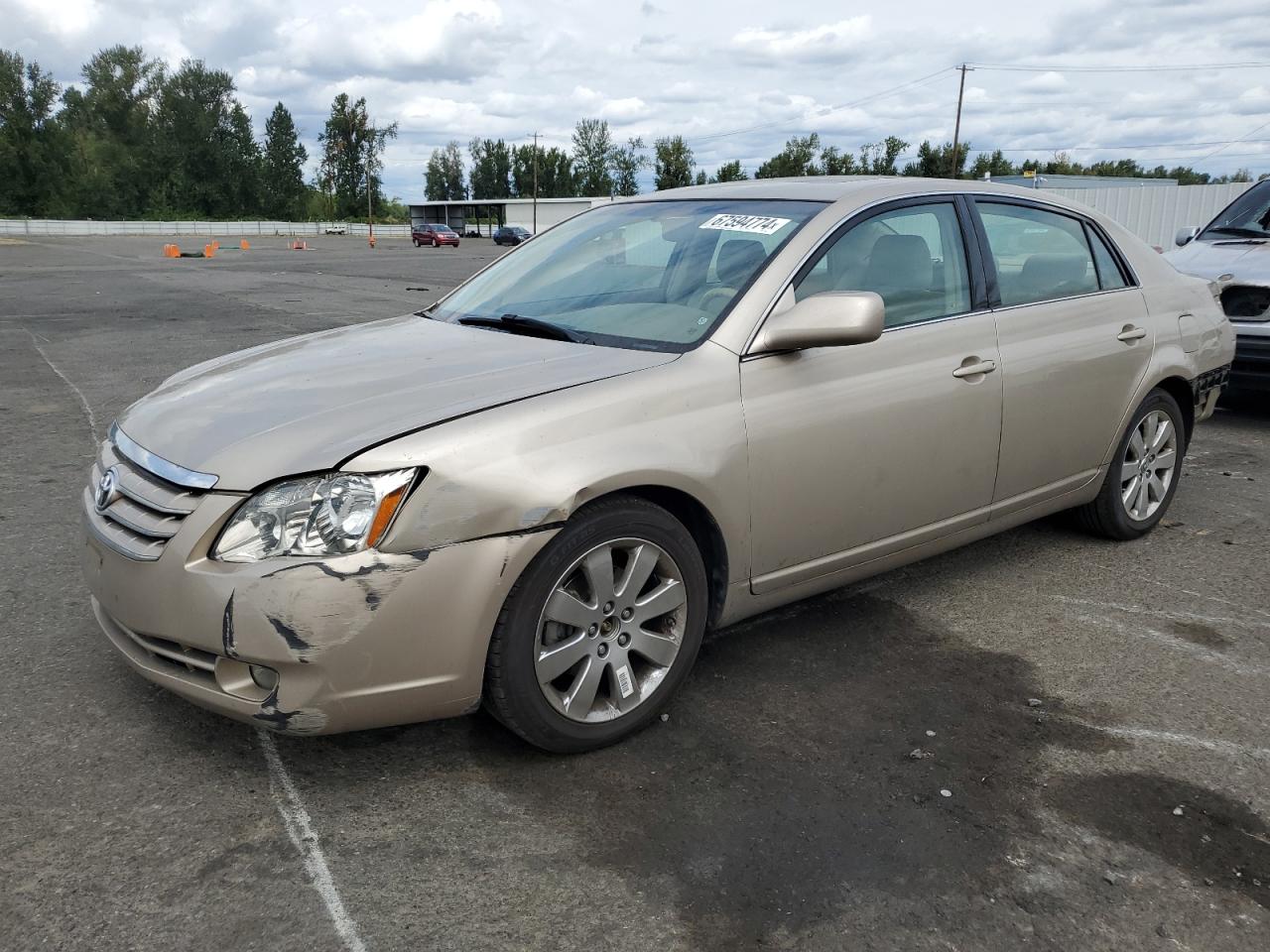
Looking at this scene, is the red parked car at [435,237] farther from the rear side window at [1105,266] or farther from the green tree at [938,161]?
the rear side window at [1105,266]

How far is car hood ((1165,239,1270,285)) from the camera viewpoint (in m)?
7.64

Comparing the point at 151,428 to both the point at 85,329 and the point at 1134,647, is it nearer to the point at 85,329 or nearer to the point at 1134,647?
the point at 1134,647

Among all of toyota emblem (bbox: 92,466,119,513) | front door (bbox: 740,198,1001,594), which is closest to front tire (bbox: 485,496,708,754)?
front door (bbox: 740,198,1001,594)

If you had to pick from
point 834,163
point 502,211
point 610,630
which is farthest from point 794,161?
point 610,630

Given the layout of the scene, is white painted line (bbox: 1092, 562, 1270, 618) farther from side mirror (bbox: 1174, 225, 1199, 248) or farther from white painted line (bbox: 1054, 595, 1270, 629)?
side mirror (bbox: 1174, 225, 1199, 248)

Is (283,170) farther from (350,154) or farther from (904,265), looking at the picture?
(904,265)

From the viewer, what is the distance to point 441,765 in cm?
294

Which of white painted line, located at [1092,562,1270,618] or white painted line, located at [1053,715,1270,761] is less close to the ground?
white painted line, located at [1092,562,1270,618]

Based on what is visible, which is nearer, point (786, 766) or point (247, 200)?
point (786, 766)

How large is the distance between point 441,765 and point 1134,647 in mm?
2528

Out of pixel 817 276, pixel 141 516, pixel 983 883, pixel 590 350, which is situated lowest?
pixel 983 883

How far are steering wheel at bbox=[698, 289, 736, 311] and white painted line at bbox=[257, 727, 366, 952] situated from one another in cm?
186

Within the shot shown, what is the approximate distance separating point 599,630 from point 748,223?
1635 mm

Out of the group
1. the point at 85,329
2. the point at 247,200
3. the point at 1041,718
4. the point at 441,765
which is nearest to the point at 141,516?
the point at 441,765
